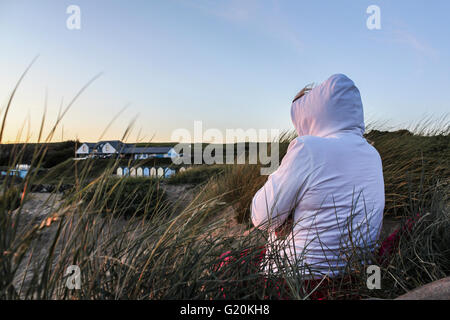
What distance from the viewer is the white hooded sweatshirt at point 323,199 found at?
180 centimetres

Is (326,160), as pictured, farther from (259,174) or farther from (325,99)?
(259,174)

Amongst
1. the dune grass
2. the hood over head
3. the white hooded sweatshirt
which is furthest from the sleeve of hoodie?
the hood over head

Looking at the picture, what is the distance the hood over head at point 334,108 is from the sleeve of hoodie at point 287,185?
0.60m

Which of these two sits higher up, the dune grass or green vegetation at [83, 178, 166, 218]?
green vegetation at [83, 178, 166, 218]

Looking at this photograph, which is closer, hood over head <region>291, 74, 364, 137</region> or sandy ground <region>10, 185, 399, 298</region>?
sandy ground <region>10, 185, 399, 298</region>

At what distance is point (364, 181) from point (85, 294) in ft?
5.18

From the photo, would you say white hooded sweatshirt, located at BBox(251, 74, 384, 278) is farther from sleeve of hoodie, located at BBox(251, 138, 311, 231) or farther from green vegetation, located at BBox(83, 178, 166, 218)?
green vegetation, located at BBox(83, 178, 166, 218)

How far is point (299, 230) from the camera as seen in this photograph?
1.75 metres

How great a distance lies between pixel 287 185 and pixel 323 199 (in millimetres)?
232

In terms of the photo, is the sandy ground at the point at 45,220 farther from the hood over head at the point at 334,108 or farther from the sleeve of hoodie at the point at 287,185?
the hood over head at the point at 334,108

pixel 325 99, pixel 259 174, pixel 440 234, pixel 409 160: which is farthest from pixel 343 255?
pixel 409 160

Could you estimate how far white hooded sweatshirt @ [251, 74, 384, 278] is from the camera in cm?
180

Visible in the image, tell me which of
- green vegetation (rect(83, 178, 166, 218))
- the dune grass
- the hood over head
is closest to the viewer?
the dune grass

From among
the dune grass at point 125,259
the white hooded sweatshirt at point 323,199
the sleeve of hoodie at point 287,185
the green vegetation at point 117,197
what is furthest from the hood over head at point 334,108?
the green vegetation at point 117,197
